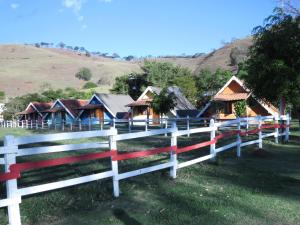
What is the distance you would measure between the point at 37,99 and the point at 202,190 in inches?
3243

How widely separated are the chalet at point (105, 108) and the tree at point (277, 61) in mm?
34661

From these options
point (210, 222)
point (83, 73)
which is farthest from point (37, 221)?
point (83, 73)

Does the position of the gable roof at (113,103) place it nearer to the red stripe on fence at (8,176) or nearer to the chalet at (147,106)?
the chalet at (147,106)

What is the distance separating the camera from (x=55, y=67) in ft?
561

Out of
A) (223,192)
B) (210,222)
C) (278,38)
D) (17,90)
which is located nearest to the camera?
(210,222)

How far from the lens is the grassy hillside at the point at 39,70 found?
14221 centimetres

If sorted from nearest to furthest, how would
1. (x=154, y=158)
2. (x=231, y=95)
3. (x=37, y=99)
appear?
(x=154, y=158) → (x=231, y=95) → (x=37, y=99)

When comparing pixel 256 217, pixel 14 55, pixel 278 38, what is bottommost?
pixel 256 217

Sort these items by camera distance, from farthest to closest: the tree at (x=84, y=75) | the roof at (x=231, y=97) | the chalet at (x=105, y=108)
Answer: the tree at (x=84, y=75)
the chalet at (x=105, y=108)
the roof at (x=231, y=97)

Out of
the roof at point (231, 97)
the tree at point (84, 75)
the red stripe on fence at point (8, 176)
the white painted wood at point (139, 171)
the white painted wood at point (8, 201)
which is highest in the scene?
the tree at point (84, 75)

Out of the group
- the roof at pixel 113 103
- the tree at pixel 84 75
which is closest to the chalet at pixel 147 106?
the roof at pixel 113 103

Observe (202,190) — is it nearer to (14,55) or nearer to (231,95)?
(231,95)

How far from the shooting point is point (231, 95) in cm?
4350

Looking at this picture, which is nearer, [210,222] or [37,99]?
[210,222]
